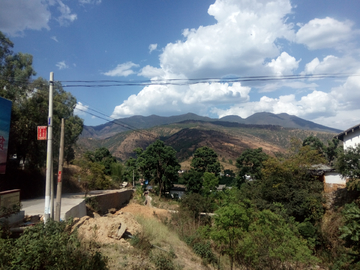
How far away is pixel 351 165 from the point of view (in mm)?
18859

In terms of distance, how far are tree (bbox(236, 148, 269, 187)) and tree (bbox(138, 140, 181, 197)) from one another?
1103cm

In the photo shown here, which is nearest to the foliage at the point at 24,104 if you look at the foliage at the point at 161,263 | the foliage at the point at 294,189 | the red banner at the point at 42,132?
the red banner at the point at 42,132

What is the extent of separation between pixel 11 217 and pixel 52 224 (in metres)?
2.92

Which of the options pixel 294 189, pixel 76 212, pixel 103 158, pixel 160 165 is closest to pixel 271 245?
pixel 76 212

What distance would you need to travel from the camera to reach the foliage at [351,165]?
59.8 feet

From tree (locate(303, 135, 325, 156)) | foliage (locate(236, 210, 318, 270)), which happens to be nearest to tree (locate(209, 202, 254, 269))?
foliage (locate(236, 210, 318, 270))

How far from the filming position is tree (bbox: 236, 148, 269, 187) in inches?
1601

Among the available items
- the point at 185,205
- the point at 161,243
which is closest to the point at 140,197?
the point at 185,205

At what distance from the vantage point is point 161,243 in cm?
1395

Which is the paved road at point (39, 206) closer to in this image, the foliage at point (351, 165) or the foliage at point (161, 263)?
the foliage at point (161, 263)

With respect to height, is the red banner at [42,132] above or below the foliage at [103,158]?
above

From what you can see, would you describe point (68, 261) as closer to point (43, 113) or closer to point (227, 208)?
point (227, 208)

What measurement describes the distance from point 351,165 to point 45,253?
20596 mm

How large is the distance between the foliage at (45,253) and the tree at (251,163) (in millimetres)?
35845
